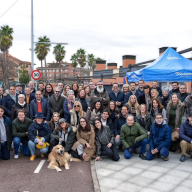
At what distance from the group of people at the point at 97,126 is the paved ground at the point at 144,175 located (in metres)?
0.26

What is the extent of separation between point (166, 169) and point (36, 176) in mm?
3106

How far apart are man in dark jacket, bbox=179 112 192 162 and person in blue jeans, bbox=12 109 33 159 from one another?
4469mm

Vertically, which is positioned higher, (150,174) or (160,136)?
(160,136)

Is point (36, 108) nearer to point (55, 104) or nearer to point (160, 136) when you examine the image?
point (55, 104)

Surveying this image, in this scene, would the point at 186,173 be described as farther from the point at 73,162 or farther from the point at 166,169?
the point at 73,162

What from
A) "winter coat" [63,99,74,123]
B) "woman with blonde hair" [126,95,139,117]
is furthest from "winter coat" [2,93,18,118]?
"woman with blonde hair" [126,95,139,117]

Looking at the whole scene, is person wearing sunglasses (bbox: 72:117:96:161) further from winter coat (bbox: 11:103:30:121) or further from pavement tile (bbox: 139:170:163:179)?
winter coat (bbox: 11:103:30:121)

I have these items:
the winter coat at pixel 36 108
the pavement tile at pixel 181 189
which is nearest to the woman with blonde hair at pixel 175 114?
the pavement tile at pixel 181 189

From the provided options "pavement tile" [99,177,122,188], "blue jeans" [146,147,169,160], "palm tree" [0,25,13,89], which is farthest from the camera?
"palm tree" [0,25,13,89]

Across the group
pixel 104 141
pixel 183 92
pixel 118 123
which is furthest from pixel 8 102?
pixel 183 92

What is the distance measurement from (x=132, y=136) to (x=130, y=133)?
0.45 feet

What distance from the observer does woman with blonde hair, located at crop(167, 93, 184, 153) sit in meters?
6.64

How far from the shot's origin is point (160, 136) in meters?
6.09

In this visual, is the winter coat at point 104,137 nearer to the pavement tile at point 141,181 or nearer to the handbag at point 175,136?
the pavement tile at point 141,181
